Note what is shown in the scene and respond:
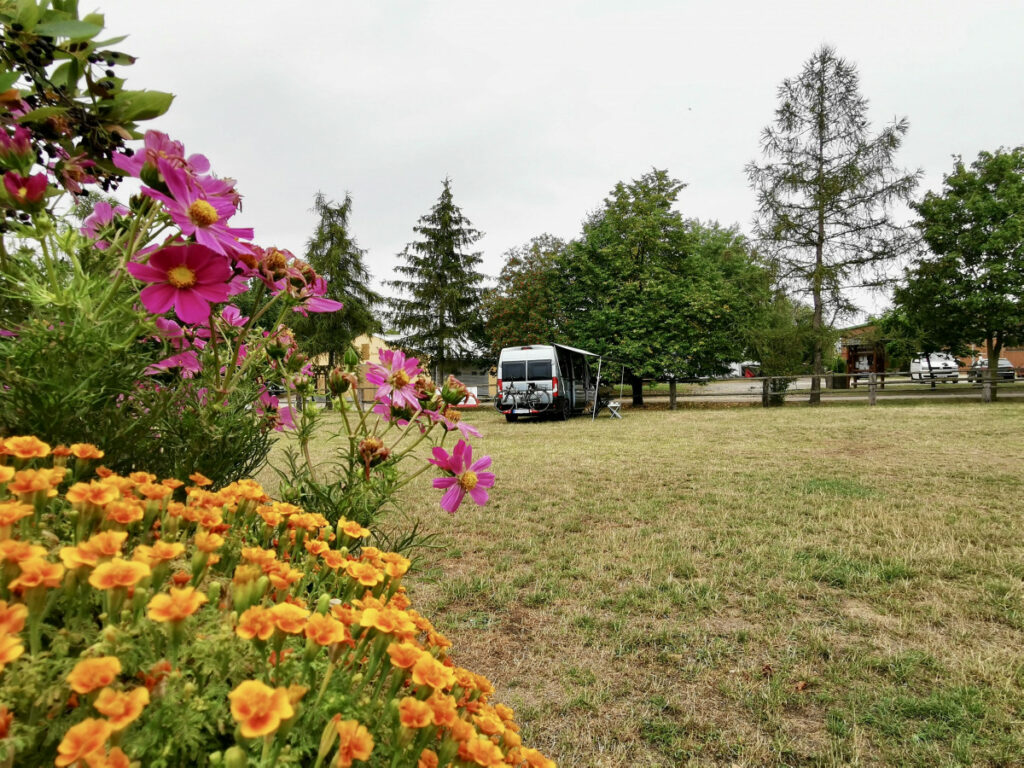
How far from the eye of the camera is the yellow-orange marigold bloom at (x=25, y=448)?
64 cm

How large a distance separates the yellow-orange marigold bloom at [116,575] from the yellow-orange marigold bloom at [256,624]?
103 mm

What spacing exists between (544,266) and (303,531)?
68.9ft

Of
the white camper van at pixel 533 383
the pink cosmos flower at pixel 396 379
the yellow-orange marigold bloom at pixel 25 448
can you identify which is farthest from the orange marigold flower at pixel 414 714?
the white camper van at pixel 533 383

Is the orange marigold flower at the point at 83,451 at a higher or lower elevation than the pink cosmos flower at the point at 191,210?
lower

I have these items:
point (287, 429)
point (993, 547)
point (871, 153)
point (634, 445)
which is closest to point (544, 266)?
point (871, 153)

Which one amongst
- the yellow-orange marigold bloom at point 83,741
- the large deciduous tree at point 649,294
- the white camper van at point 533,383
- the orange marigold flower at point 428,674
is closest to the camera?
the yellow-orange marigold bloom at point 83,741

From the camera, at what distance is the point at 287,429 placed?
1.50m

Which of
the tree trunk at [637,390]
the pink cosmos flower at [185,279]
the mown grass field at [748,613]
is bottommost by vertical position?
the mown grass field at [748,613]

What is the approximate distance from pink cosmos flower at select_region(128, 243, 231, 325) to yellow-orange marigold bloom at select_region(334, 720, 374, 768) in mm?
584

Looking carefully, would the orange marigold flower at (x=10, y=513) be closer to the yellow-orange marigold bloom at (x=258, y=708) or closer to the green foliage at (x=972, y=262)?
the yellow-orange marigold bloom at (x=258, y=708)

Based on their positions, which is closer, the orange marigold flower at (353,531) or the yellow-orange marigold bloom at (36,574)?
the yellow-orange marigold bloom at (36,574)

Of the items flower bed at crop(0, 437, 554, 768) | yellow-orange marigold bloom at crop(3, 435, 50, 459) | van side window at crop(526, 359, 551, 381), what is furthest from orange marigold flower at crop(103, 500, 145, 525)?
van side window at crop(526, 359, 551, 381)

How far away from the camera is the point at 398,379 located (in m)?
1.27

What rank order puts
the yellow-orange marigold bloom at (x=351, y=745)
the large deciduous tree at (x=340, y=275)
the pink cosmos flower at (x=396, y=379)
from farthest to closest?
the large deciduous tree at (x=340, y=275) → the pink cosmos flower at (x=396, y=379) → the yellow-orange marigold bloom at (x=351, y=745)
